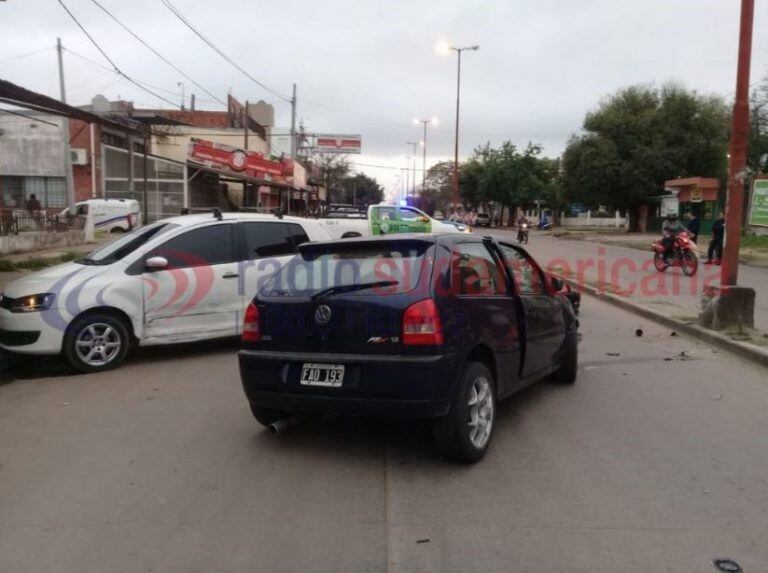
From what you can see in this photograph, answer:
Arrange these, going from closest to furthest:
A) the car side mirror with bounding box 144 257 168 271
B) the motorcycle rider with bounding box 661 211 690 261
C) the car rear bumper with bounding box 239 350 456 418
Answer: the car rear bumper with bounding box 239 350 456 418 < the car side mirror with bounding box 144 257 168 271 < the motorcycle rider with bounding box 661 211 690 261

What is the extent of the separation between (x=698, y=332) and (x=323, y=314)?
6.45 metres

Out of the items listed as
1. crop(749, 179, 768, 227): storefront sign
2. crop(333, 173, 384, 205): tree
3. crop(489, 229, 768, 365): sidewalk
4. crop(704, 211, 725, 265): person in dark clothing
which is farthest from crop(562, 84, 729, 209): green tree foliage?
crop(333, 173, 384, 205): tree

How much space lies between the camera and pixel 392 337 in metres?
4.52

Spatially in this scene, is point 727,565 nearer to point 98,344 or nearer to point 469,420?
point 469,420

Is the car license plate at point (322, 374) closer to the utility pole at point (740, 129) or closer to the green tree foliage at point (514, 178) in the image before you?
the utility pole at point (740, 129)

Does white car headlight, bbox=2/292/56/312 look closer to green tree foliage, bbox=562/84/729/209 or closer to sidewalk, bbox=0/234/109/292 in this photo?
sidewalk, bbox=0/234/109/292

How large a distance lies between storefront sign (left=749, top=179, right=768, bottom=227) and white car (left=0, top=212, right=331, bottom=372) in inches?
1005

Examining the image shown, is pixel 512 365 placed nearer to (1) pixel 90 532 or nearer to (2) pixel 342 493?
(2) pixel 342 493

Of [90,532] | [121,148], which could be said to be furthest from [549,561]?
[121,148]

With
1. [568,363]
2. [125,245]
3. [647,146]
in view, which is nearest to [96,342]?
[125,245]

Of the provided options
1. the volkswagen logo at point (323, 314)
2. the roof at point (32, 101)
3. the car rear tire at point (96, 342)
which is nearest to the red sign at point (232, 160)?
the roof at point (32, 101)

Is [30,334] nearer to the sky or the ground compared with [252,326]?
nearer to the ground

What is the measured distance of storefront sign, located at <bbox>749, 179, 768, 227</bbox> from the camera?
28.1 meters

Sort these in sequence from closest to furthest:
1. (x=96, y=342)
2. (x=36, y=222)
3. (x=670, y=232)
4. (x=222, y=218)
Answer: (x=96, y=342)
(x=222, y=218)
(x=670, y=232)
(x=36, y=222)
